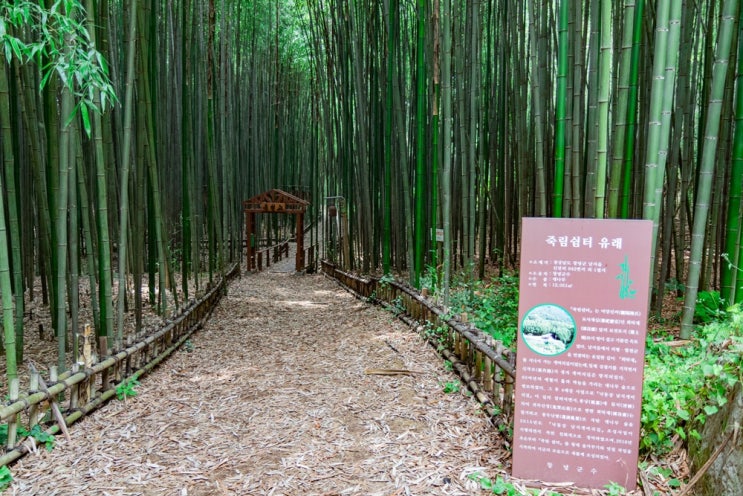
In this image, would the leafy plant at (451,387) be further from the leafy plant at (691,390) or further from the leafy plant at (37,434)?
the leafy plant at (37,434)

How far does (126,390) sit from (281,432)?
0.90 m

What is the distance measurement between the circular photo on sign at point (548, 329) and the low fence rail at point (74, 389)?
1748mm

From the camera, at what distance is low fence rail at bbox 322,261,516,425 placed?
2.12 metres

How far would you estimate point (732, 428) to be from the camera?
149cm

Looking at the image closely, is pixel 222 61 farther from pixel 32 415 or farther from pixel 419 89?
pixel 32 415

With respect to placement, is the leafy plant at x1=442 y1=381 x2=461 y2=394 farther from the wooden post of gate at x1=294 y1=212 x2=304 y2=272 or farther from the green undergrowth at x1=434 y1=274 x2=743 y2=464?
the wooden post of gate at x1=294 y1=212 x2=304 y2=272

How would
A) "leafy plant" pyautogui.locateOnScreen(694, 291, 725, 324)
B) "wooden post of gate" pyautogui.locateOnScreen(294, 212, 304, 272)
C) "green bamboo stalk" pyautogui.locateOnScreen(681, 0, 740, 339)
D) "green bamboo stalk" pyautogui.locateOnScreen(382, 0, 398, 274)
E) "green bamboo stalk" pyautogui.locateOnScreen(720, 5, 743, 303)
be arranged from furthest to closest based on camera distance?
"wooden post of gate" pyautogui.locateOnScreen(294, 212, 304, 272), "green bamboo stalk" pyautogui.locateOnScreen(382, 0, 398, 274), "leafy plant" pyautogui.locateOnScreen(694, 291, 725, 324), "green bamboo stalk" pyautogui.locateOnScreen(720, 5, 743, 303), "green bamboo stalk" pyautogui.locateOnScreen(681, 0, 740, 339)

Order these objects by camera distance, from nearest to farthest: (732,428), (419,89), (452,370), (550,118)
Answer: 1. (732,428)
2. (452,370)
3. (419,89)
4. (550,118)

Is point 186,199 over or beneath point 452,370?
over

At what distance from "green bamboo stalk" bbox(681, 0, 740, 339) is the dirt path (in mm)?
1282

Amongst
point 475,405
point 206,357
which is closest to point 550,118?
point 475,405

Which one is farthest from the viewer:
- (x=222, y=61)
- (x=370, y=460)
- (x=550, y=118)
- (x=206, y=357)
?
(x=222, y=61)

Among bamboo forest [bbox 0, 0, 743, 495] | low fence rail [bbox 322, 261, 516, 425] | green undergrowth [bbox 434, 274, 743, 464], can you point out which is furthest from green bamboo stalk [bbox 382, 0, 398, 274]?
green undergrowth [bbox 434, 274, 743, 464]

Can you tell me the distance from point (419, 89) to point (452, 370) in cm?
236
